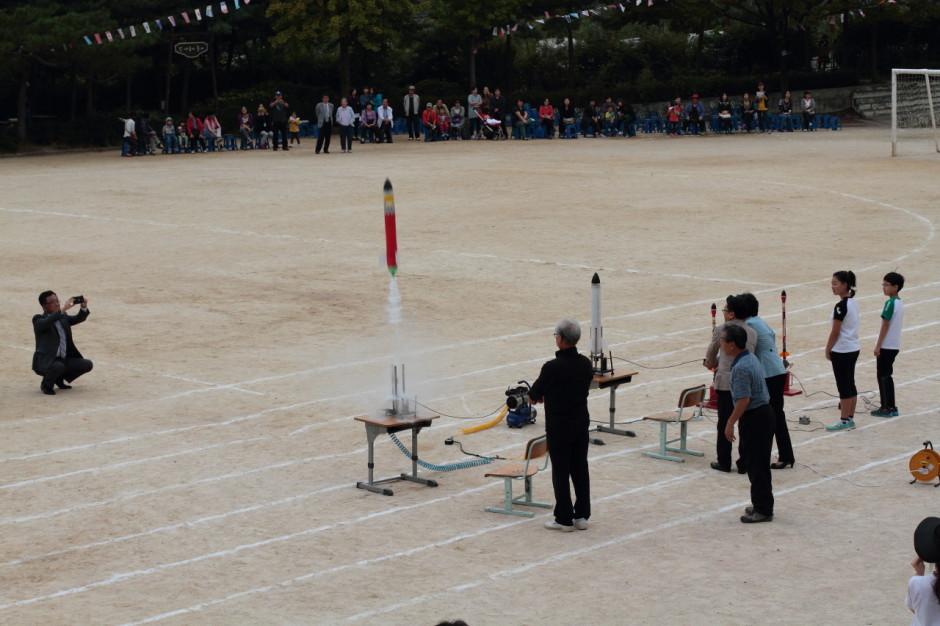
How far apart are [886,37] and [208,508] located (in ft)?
202

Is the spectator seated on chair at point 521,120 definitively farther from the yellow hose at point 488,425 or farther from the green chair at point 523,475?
the green chair at point 523,475

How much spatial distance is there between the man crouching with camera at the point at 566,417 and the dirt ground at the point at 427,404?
284mm

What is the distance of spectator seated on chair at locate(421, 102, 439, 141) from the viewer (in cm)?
5275

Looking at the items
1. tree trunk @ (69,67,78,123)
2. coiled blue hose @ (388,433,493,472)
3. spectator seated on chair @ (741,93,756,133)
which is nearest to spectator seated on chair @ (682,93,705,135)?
spectator seated on chair @ (741,93,756,133)

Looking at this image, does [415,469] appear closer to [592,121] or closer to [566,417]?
[566,417]

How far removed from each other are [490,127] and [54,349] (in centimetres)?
3854

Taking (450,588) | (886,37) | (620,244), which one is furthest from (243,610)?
(886,37)

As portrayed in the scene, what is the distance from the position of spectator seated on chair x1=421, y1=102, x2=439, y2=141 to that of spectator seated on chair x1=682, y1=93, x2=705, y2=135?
Result: 10376 millimetres

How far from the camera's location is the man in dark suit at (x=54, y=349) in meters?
16.5

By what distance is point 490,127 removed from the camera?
53781 millimetres

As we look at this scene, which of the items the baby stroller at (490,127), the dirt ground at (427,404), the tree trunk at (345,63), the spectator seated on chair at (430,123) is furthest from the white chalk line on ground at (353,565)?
the tree trunk at (345,63)

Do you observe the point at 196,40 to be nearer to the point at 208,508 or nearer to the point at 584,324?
the point at 584,324

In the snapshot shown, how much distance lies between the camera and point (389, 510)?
1191 cm

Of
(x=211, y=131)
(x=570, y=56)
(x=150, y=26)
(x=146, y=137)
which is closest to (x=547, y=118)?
(x=570, y=56)
